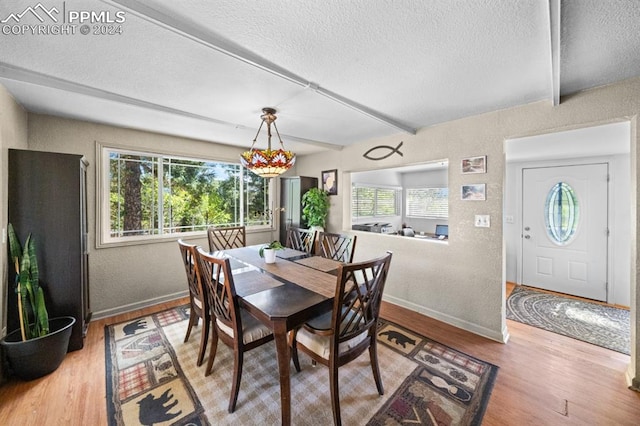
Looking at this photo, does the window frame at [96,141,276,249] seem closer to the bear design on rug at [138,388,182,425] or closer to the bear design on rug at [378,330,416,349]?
the bear design on rug at [138,388,182,425]

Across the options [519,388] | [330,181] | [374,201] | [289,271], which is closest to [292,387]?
[289,271]

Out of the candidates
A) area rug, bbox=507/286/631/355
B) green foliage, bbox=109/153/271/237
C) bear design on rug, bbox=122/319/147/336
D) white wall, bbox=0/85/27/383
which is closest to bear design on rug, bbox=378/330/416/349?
area rug, bbox=507/286/631/355

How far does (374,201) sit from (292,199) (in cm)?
227

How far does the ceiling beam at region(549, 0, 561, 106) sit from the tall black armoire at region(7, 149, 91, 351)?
11.5 feet

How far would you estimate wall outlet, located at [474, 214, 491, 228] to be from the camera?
2.57m

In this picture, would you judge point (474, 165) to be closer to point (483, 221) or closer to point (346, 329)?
point (483, 221)

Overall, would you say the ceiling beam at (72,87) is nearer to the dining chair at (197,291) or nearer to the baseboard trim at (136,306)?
the dining chair at (197,291)

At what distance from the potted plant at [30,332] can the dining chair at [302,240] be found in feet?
7.73

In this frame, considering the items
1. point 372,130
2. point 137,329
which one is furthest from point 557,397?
point 137,329

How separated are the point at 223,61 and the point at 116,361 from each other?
2.62 metres

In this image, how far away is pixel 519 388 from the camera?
1.85 meters

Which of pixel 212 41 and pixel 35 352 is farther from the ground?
pixel 212 41

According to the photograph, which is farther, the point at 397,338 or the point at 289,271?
the point at 397,338

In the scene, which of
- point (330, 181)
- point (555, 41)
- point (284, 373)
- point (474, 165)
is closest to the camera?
point (555, 41)
